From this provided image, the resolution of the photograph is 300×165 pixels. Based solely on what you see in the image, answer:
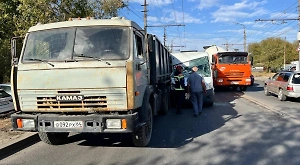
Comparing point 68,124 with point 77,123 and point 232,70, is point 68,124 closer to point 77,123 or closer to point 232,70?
point 77,123

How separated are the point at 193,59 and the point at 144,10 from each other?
15071 millimetres

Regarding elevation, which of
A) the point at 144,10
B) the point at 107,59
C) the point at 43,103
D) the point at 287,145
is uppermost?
the point at 144,10

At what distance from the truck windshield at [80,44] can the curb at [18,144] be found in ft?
6.05

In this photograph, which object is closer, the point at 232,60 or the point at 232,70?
the point at 232,70

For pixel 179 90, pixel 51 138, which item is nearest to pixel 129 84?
pixel 51 138

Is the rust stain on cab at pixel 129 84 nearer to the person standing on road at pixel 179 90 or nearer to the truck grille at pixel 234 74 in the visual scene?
the person standing on road at pixel 179 90

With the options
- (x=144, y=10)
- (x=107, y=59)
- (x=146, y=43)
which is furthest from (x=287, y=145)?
(x=144, y=10)

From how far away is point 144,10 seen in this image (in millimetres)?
26766

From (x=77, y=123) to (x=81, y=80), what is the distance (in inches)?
30.0

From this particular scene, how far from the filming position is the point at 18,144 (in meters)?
6.15

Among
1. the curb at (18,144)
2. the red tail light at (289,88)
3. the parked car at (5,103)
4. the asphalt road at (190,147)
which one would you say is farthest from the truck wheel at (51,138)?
the red tail light at (289,88)

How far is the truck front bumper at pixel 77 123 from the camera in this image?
196 inches

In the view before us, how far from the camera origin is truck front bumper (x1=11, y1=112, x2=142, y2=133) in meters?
4.98

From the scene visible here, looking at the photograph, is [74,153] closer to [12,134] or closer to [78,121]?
[78,121]
